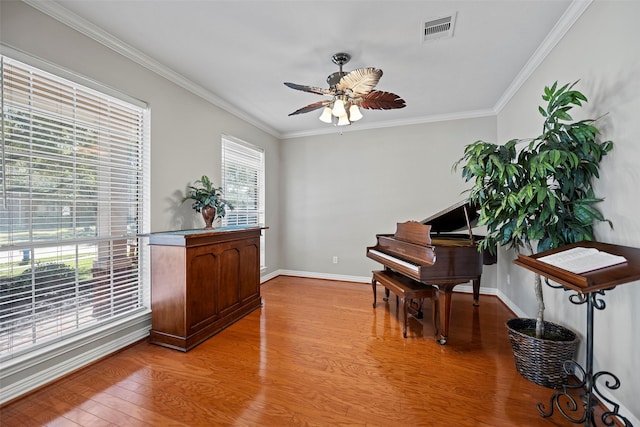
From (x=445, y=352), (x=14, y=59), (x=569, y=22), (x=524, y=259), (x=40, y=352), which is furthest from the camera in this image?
(x=445, y=352)

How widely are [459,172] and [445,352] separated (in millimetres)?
2649

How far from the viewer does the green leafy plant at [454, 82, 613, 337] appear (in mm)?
1646

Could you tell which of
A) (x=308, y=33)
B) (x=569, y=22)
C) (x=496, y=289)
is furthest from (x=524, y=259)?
(x=496, y=289)

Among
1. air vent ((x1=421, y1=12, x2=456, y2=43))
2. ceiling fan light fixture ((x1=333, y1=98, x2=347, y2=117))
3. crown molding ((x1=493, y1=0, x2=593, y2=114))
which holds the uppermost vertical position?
air vent ((x1=421, y1=12, x2=456, y2=43))

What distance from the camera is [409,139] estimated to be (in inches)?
167

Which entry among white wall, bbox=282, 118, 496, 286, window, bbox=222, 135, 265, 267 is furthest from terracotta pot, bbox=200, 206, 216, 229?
white wall, bbox=282, 118, 496, 286

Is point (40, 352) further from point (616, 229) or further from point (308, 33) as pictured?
point (616, 229)

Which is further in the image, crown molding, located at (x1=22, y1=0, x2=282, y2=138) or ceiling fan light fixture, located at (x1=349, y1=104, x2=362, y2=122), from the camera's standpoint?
ceiling fan light fixture, located at (x1=349, y1=104, x2=362, y2=122)

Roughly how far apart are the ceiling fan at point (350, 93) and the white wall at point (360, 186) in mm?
2033

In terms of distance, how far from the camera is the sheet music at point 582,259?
1.21 m

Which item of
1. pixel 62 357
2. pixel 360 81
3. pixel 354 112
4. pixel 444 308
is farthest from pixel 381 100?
pixel 62 357

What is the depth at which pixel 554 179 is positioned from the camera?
184cm

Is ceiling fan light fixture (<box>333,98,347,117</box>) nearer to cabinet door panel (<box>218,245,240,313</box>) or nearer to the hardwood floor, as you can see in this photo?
cabinet door panel (<box>218,245,240,313</box>)

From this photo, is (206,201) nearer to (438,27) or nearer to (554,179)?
(438,27)
